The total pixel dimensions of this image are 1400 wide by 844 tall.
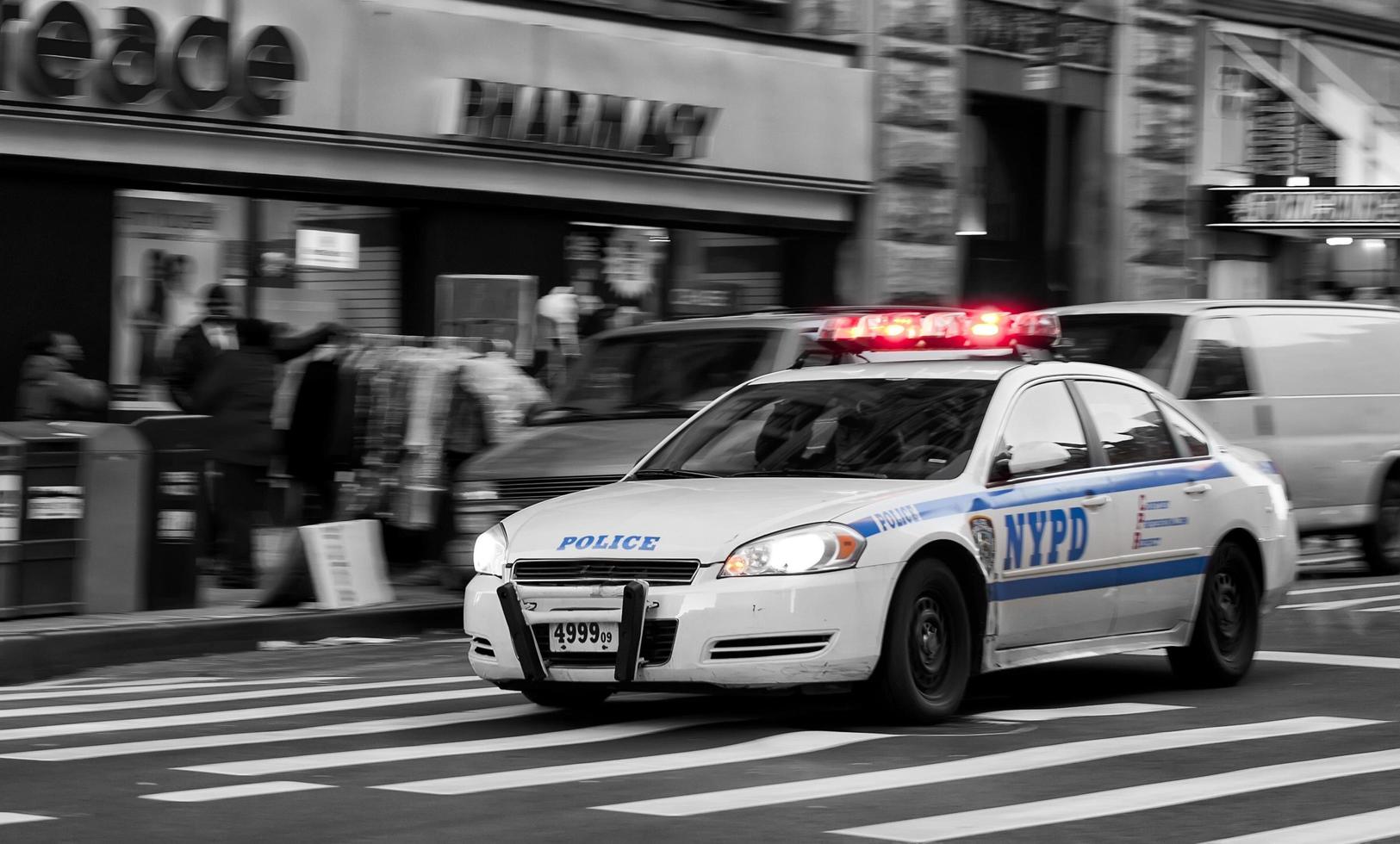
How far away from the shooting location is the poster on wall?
17.8 metres

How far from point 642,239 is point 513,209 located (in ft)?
6.39

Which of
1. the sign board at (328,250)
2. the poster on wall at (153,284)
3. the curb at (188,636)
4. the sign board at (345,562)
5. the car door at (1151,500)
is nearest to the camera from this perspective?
the car door at (1151,500)

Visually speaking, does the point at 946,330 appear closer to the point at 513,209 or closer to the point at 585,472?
the point at 585,472

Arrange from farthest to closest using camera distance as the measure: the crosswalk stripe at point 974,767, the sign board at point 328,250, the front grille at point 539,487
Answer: the sign board at point 328,250, the front grille at point 539,487, the crosswalk stripe at point 974,767

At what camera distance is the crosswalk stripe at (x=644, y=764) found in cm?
720

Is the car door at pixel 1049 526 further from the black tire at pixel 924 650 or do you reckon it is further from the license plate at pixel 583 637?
the license plate at pixel 583 637

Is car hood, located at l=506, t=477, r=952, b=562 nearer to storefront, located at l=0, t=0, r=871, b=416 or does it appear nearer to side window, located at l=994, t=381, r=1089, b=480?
side window, located at l=994, t=381, r=1089, b=480

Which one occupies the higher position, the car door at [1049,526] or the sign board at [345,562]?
the car door at [1049,526]

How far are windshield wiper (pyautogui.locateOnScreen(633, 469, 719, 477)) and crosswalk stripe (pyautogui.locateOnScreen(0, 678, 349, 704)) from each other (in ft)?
7.45

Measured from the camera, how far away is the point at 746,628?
8055 mm

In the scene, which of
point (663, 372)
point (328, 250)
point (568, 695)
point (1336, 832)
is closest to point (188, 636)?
point (663, 372)

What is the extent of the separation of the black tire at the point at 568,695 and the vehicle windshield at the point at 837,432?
0.95 m

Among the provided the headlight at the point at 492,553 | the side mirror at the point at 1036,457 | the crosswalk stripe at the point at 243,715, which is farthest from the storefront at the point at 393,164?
the side mirror at the point at 1036,457

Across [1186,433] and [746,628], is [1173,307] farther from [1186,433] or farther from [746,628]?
[746,628]
